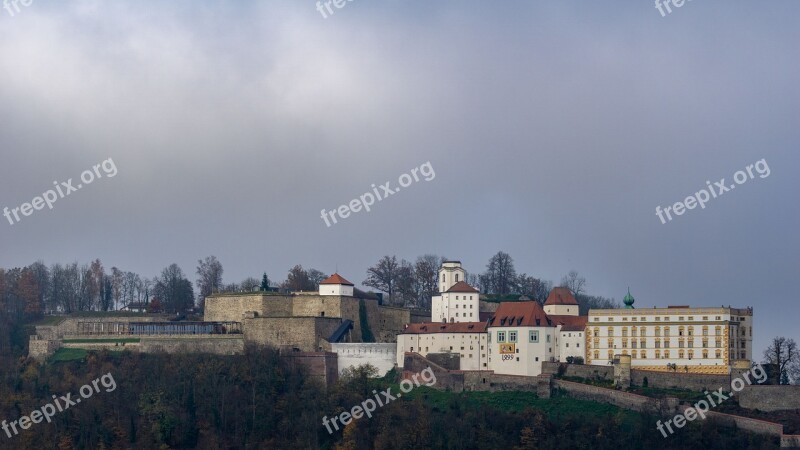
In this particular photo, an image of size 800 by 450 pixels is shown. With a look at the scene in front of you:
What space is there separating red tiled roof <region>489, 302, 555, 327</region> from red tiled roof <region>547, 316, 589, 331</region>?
0.69m

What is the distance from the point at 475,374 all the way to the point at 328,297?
11.4 m

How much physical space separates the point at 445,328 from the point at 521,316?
4617 mm

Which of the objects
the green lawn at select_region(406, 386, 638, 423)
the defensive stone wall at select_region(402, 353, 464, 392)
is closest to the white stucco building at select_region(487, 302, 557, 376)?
the green lawn at select_region(406, 386, 638, 423)

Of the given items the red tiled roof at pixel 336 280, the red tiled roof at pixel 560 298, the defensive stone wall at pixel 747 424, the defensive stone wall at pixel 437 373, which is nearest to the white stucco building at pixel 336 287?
the red tiled roof at pixel 336 280

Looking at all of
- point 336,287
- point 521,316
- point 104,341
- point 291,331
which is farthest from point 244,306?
point 521,316

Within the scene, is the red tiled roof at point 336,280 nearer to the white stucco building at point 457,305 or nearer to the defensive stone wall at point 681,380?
the white stucco building at point 457,305

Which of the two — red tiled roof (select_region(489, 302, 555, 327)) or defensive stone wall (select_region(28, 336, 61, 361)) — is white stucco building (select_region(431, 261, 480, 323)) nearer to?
red tiled roof (select_region(489, 302, 555, 327))

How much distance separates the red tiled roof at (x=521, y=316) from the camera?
82250 millimetres

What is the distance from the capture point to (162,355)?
86.2 metres

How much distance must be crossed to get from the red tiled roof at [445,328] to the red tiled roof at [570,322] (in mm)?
3964

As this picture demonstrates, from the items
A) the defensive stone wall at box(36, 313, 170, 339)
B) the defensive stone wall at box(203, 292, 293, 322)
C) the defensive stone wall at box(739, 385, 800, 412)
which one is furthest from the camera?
the defensive stone wall at box(36, 313, 170, 339)

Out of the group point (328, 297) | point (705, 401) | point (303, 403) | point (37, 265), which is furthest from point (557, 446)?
point (37, 265)

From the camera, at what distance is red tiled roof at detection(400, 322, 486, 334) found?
8431 centimetres

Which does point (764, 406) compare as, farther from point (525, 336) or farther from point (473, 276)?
point (473, 276)
